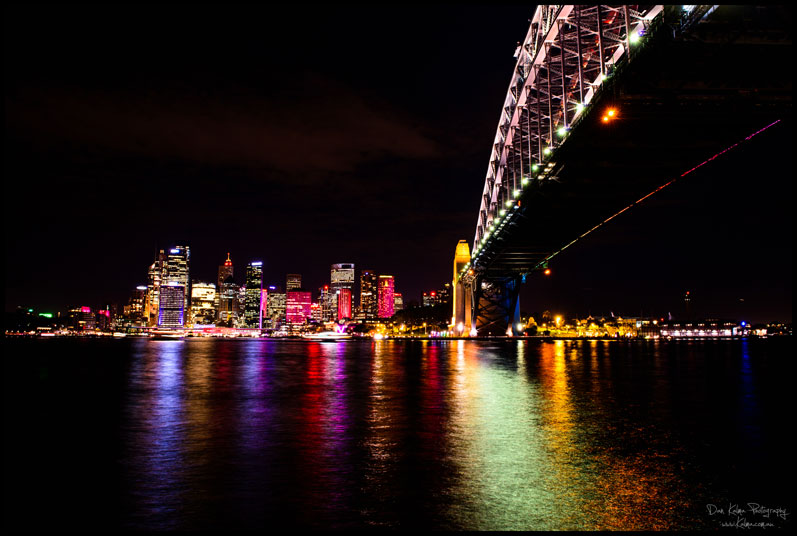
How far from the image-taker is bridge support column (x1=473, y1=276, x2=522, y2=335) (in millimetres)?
102938

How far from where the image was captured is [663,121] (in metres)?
26.4

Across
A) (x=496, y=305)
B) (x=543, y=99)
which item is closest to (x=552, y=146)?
(x=543, y=99)

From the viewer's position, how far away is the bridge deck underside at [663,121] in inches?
807

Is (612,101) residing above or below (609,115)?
above

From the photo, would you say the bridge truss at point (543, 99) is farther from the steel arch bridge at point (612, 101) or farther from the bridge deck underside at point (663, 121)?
the bridge deck underside at point (663, 121)

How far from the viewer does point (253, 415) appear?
61.8ft

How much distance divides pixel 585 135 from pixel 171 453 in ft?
84.5

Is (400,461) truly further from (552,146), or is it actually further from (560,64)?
(560,64)

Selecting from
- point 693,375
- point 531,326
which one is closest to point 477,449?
point 693,375

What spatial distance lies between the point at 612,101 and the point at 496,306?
280ft

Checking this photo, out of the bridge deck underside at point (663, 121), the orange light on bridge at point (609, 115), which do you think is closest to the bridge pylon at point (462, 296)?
the bridge deck underside at point (663, 121)

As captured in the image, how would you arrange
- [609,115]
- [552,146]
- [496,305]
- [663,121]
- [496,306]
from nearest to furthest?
[609,115], [663,121], [552,146], [496,305], [496,306]

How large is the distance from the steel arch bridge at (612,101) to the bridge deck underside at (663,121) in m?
0.06

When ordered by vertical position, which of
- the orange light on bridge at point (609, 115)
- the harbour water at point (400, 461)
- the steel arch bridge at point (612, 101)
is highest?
the steel arch bridge at point (612, 101)
